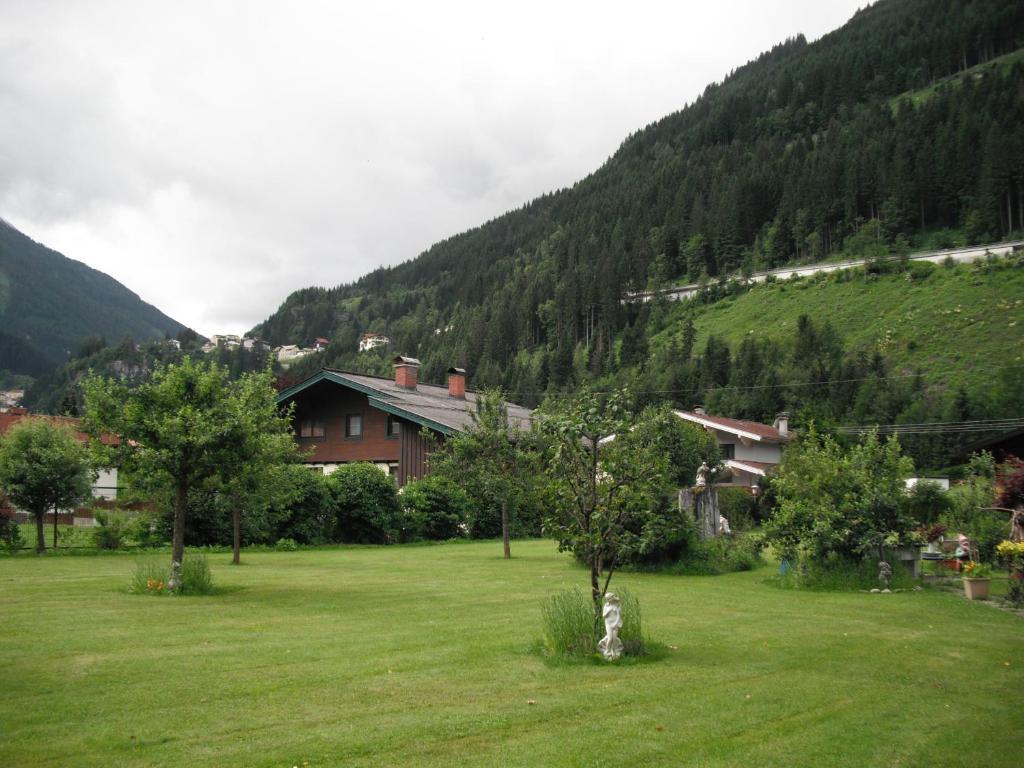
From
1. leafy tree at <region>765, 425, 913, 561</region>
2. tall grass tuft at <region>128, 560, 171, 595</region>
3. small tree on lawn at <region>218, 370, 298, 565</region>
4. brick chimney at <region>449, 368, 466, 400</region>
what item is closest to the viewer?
tall grass tuft at <region>128, 560, 171, 595</region>

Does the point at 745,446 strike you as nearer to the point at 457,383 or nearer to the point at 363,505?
the point at 457,383

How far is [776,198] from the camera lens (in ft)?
408

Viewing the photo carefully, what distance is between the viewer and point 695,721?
22.0ft

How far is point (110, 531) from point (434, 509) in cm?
1245

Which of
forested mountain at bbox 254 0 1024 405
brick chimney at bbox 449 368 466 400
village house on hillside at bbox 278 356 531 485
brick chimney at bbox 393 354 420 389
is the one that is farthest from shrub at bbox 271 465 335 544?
forested mountain at bbox 254 0 1024 405

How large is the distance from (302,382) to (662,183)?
117m

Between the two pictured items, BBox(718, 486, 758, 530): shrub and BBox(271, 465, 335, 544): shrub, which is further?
BBox(718, 486, 758, 530): shrub

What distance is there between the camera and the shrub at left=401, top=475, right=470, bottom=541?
3148cm

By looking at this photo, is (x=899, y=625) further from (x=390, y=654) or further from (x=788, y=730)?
(x=390, y=654)

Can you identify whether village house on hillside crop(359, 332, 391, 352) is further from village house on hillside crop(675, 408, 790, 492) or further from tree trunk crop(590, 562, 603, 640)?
tree trunk crop(590, 562, 603, 640)

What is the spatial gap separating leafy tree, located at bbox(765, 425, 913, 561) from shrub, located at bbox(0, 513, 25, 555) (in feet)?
62.7

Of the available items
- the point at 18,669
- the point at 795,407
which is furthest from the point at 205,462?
the point at 795,407

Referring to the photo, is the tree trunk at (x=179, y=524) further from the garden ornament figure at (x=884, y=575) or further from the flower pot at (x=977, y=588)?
the flower pot at (x=977, y=588)

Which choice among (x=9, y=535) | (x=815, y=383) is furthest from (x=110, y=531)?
(x=815, y=383)
